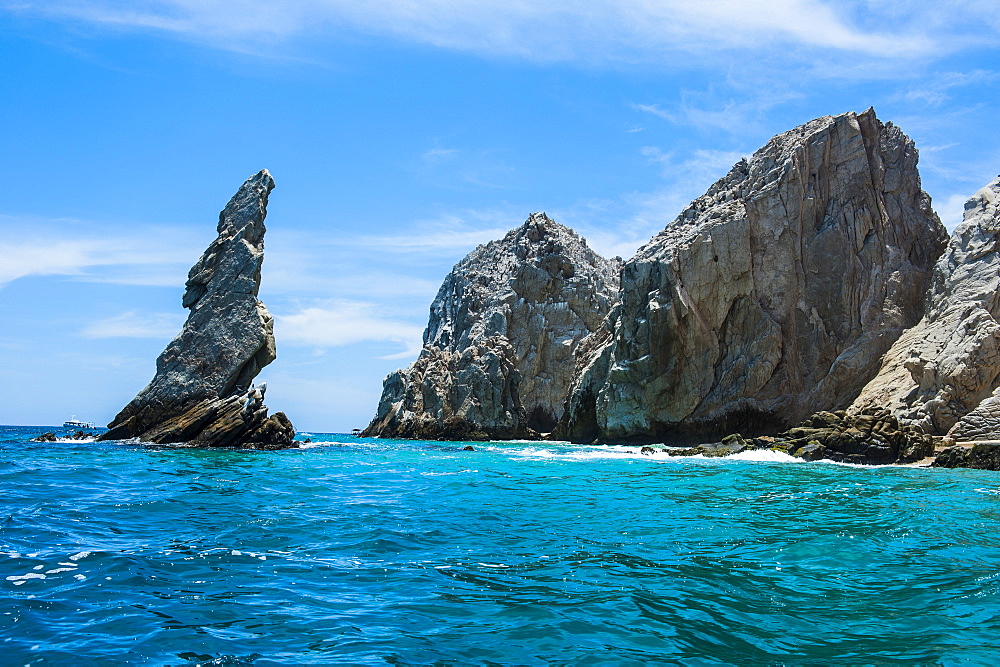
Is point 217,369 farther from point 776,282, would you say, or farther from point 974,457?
point 974,457

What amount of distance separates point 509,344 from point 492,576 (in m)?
72.6

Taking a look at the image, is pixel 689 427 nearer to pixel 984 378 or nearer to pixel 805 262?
pixel 805 262

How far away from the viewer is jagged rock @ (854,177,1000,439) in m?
33.5

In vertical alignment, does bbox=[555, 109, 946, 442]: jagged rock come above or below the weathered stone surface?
above

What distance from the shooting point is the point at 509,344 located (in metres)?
82.2

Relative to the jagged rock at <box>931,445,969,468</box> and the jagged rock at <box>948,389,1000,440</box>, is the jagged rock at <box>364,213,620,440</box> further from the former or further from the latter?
the jagged rock at <box>931,445,969,468</box>

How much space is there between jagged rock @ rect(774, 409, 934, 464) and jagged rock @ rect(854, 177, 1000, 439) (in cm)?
213

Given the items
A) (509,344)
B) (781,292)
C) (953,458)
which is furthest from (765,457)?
(509,344)

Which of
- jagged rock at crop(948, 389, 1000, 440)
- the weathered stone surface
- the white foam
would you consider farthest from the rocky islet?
the weathered stone surface

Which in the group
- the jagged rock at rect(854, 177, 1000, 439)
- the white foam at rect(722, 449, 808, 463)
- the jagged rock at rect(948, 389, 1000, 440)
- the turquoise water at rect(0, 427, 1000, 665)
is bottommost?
the white foam at rect(722, 449, 808, 463)

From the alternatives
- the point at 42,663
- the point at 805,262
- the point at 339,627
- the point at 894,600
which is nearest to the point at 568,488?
the point at 894,600

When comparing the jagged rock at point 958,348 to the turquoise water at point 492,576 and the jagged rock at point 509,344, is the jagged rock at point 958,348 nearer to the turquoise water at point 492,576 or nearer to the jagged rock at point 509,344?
the turquoise water at point 492,576

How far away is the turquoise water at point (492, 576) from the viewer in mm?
6863

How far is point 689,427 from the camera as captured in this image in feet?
170
